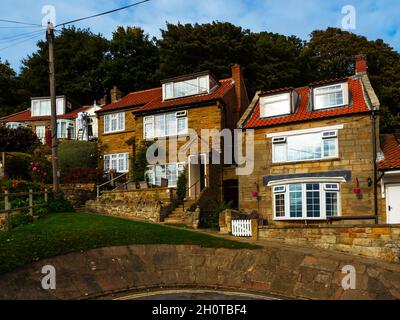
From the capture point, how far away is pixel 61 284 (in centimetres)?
1121

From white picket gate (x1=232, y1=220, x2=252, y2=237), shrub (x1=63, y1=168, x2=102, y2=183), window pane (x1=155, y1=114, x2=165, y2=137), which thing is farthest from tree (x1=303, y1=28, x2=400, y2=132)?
shrub (x1=63, y1=168, x2=102, y2=183)

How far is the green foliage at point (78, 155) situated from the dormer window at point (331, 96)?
59.8 feet

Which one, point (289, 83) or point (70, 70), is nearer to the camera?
point (289, 83)

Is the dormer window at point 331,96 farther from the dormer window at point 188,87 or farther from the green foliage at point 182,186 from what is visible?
the green foliage at point 182,186

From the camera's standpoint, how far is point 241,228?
1831 centimetres

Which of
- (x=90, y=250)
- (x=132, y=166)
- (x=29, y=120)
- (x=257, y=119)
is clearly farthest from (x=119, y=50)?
(x=90, y=250)

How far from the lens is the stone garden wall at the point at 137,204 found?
2127 centimetres

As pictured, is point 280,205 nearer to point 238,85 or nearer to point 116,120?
point 238,85

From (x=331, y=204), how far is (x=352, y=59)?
995 inches

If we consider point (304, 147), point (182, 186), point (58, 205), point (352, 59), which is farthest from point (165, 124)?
point (352, 59)

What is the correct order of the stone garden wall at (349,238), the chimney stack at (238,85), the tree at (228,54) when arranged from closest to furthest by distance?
the stone garden wall at (349,238), the chimney stack at (238,85), the tree at (228,54)

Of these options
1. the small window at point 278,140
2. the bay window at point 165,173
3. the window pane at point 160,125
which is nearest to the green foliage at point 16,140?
the window pane at point 160,125

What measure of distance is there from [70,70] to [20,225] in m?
40.9

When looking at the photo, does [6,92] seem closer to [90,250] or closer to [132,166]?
[132,166]
